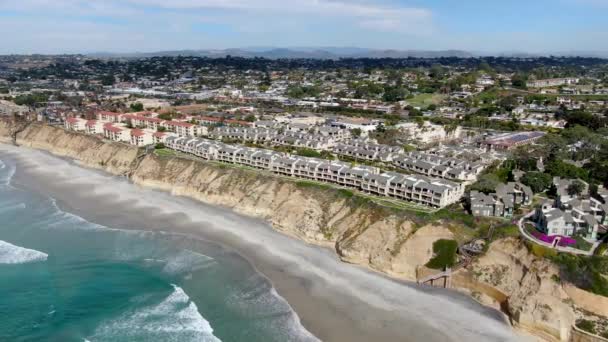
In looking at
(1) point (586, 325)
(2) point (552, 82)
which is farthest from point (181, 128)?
(2) point (552, 82)

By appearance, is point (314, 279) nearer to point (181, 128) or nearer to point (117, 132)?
point (181, 128)

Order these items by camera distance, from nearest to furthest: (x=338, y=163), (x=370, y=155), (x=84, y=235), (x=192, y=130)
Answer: (x=84, y=235) → (x=338, y=163) → (x=370, y=155) → (x=192, y=130)

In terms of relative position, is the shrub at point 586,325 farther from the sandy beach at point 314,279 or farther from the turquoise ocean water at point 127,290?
the turquoise ocean water at point 127,290

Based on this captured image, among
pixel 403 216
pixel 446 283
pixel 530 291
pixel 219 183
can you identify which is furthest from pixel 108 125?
pixel 530 291

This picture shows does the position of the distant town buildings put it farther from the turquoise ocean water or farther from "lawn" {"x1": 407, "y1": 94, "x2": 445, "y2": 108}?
the turquoise ocean water

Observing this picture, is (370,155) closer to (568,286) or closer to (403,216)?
(403,216)
